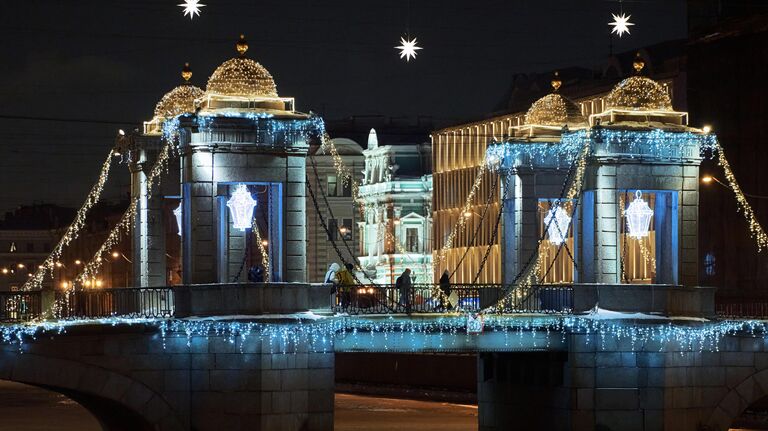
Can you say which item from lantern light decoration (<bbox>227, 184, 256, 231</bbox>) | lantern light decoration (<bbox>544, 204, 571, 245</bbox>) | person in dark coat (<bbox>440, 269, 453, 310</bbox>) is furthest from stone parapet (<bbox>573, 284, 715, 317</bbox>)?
lantern light decoration (<bbox>227, 184, 256, 231</bbox>)

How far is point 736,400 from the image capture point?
55.0 m

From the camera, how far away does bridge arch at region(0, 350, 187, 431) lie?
158 feet

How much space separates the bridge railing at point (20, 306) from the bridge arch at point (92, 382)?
1743mm

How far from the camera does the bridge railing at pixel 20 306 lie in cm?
4981

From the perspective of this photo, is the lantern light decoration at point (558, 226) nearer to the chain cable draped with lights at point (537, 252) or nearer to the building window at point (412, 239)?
the chain cable draped with lights at point (537, 252)

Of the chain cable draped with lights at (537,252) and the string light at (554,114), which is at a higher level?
the string light at (554,114)

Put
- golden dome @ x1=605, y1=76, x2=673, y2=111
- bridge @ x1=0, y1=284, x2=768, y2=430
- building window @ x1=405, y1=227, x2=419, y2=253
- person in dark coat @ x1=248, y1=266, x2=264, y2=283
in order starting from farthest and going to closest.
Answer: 1. building window @ x1=405, y1=227, x2=419, y2=253
2. golden dome @ x1=605, y1=76, x2=673, y2=111
3. person in dark coat @ x1=248, y1=266, x2=264, y2=283
4. bridge @ x1=0, y1=284, x2=768, y2=430

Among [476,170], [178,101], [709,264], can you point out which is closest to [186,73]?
[178,101]

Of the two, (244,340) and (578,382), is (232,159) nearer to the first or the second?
(244,340)

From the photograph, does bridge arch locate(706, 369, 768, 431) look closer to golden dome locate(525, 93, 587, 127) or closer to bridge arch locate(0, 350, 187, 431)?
golden dome locate(525, 93, 587, 127)

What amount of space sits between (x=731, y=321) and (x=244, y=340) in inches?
547

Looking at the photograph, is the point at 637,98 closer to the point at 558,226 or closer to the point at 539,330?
the point at 558,226

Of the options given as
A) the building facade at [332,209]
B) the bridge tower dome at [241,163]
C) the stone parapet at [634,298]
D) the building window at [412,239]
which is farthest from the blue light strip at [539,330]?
the building facade at [332,209]

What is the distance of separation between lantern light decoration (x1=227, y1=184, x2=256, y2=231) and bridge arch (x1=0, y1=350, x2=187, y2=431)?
505cm
